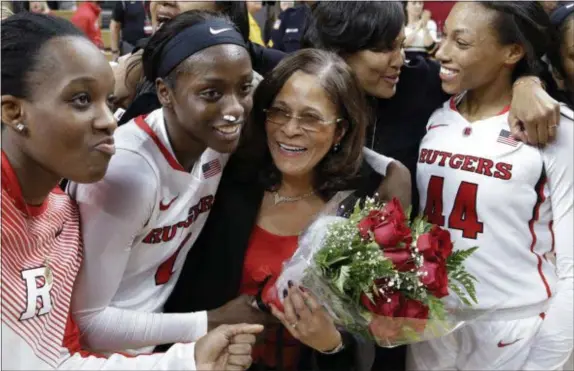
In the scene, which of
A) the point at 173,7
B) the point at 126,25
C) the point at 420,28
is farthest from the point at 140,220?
the point at 126,25

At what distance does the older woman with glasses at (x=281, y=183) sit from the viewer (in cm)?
171

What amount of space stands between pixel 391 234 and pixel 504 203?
66cm

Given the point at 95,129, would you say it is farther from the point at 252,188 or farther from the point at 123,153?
the point at 252,188

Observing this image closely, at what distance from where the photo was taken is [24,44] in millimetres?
1104

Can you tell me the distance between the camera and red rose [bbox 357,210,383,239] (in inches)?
56.9

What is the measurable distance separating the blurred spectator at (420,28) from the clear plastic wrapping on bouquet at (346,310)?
8.44ft

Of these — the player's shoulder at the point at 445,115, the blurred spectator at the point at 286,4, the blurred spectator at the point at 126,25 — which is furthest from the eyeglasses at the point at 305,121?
the blurred spectator at the point at 126,25

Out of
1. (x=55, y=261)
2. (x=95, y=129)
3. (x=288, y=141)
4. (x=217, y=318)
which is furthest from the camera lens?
(x=288, y=141)

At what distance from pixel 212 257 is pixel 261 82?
1.68ft

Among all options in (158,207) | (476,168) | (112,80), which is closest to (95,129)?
(112,80)

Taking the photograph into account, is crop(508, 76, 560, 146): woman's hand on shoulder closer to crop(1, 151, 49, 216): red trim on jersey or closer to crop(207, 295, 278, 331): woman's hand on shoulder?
crop(207, 295, 278, 331): woman's hand on shoulder

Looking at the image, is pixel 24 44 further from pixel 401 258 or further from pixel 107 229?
pixel 401 258

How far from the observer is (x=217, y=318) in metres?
1.60

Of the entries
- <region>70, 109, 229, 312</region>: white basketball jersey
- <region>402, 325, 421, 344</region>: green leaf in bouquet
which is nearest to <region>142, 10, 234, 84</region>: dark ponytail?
<region>70, 109, 229, 312</region>: white basketball jersey
